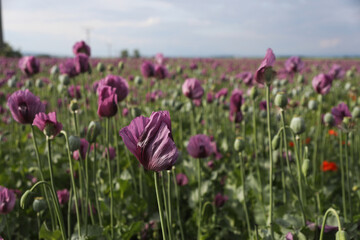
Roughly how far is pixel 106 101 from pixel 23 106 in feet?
1.12

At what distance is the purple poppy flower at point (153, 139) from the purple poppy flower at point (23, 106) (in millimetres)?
777

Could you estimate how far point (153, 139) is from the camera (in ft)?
2.66

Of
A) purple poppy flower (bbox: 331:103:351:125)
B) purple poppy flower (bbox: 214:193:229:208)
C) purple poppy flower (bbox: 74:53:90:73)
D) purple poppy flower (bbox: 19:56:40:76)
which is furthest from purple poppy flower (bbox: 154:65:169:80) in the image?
purple poppy flower (bbox: 331:103:351:125)

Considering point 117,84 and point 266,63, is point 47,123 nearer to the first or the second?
point 117,84

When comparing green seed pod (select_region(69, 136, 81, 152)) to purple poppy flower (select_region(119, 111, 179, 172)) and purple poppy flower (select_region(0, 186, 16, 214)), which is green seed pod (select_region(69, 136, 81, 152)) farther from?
purple poppy flower (select_region(119, 111, 179, 172))

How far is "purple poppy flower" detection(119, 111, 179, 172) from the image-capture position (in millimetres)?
796

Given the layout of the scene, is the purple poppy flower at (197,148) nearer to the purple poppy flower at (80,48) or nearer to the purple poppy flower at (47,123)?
the purple poppy flower at (47,123)

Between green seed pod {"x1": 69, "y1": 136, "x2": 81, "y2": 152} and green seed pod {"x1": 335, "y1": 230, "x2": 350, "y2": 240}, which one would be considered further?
green seed pod {"x1": 69, "y1": 136, "x2": 81, "y2": 152}

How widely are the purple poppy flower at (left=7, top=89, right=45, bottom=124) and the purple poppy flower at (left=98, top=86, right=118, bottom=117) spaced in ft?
0.86

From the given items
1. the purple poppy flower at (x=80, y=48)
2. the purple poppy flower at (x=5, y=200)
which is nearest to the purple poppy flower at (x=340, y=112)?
the purple poppy flower at (x=5, y=200)

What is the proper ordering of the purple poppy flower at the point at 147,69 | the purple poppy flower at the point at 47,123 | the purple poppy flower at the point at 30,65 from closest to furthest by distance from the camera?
the purple poppy flower at the point at 47,123
the purple poppy flower at the point at 30,65
the purple poppy flower at the point at 147,69

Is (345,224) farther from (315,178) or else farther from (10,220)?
(10,220)

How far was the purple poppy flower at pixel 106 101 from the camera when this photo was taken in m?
1.48

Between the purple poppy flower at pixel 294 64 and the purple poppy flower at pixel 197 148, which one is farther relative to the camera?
the purple poppy flower at pixel 294 64
